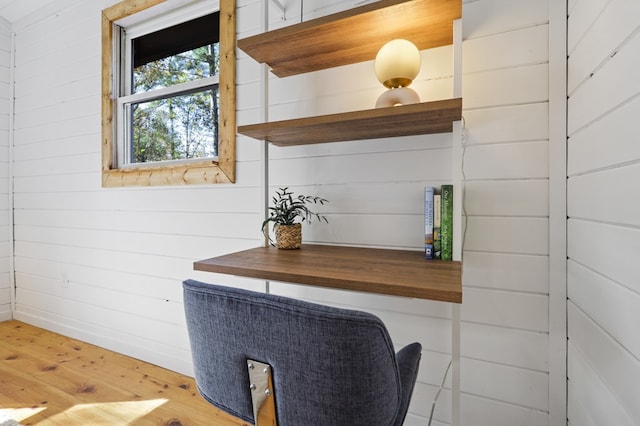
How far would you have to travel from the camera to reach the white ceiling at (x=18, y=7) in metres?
2.54

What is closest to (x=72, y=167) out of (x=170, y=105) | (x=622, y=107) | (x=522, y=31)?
(x=170, y=105)

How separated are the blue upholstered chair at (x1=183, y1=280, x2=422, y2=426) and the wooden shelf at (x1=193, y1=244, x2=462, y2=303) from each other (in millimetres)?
242

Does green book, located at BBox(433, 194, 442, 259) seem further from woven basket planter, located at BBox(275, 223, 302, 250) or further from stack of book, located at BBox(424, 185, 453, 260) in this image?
woven basket planter, located at BBox(275, 223, 302, 250)

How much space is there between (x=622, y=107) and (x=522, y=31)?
64 centimetres

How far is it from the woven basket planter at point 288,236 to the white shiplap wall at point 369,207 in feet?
0.60

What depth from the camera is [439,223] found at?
1.13 metres

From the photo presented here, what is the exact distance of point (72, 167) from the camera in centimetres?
244

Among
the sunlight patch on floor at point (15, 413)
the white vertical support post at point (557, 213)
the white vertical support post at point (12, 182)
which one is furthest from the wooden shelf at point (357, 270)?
the white vertical support post at point (12, 182)

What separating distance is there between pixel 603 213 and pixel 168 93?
221 cm

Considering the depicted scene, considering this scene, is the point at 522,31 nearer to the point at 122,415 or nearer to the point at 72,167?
the point at 122,415

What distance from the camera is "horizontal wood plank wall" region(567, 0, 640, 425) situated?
66 cm

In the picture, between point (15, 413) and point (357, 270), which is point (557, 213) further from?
point (15, 413)

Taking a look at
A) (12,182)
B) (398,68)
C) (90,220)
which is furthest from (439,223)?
(12,182)

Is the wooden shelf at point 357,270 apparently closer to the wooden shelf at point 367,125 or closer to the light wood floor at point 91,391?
the wooden shelf at point 367,125
